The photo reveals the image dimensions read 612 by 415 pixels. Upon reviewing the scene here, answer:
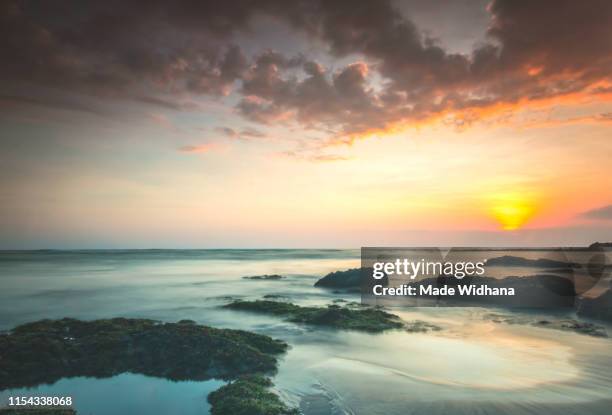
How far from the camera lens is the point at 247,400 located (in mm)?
7512

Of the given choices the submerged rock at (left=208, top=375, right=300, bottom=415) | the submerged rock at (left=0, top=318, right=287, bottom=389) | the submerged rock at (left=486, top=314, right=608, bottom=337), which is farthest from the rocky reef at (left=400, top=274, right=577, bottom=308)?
the submerged rock at (left=208, top=375, right=300, bottom=415)

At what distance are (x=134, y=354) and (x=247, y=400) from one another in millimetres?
4715

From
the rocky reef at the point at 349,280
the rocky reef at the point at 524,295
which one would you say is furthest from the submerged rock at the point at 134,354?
the rocky reef at the point at 349,280

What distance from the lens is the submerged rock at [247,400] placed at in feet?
23.5

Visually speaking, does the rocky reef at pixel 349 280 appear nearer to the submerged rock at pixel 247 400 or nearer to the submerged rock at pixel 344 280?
the submerged rock at pixel 344 280

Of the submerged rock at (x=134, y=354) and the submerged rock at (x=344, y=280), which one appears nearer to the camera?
the submerged rock at (x=134, y=354)

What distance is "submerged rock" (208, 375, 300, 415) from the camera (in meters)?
7.17

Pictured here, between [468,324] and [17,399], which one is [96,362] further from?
[468,324]

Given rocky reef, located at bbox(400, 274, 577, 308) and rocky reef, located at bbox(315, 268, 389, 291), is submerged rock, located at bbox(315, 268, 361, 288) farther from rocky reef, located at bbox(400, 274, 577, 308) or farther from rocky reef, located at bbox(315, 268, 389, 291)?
rocky reef, located at bbox(400, 274, 577, 308)

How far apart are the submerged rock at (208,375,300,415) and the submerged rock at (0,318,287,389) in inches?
40.8

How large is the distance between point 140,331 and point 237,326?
5442 millimetres

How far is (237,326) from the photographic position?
52.6 feet

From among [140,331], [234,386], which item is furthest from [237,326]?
[234,386]

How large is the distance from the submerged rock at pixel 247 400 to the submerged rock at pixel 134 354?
1.04 metres
